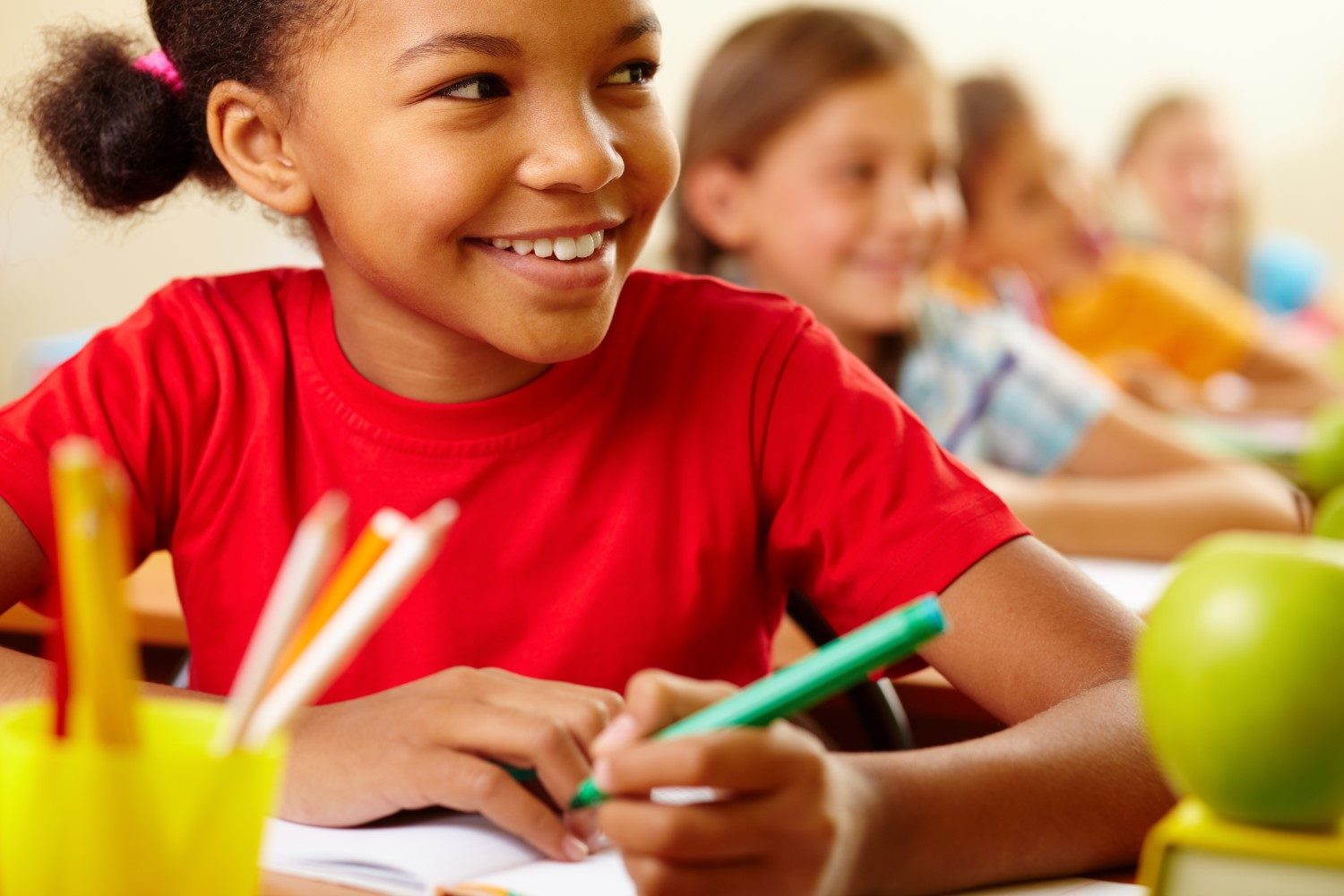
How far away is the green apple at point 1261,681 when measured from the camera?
53 cm

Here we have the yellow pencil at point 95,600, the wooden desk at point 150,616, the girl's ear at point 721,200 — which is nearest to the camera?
the yellow pencil at point 95,600

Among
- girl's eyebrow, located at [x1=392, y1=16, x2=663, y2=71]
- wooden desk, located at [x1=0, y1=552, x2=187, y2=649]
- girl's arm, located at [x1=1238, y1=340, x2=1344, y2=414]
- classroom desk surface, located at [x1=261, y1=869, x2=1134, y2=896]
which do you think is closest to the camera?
classroom desk surface, located at [x1=261, y1=869, x2=1134, y2=896]

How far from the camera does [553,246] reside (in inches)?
38.7

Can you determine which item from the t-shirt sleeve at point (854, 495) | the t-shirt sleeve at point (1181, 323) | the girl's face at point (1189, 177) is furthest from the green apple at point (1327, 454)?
the girl's face at point (1189, 177)

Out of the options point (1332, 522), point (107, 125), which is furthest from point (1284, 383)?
point (107, 125)

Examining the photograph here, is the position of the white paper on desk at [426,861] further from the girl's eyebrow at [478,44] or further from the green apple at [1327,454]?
the green apple at [1327,454]

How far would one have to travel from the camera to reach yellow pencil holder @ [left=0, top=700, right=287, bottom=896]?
19.1 inches

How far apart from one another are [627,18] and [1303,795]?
0.59 metres

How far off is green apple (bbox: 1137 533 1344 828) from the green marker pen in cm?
9

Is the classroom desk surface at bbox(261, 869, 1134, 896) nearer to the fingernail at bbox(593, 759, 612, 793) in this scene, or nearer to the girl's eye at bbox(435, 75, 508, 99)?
A: the fingernail at bbox(593, 759, 612, 793)

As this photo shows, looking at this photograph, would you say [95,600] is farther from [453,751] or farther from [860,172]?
[860,172]

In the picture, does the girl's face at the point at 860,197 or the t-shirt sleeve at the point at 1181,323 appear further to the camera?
the t-shirt sleeve at the point at 1181,323

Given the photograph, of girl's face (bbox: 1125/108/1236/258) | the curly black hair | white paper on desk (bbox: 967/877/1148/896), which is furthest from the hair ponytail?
girl's face (bbox: 1125/108/1236/258)

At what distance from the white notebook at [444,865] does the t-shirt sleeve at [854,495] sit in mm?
248
